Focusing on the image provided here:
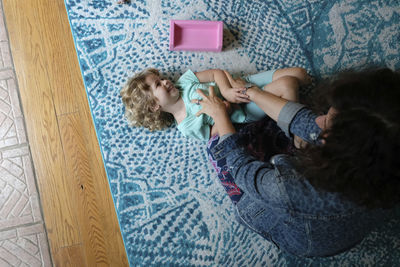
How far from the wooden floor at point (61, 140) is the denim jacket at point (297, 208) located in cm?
60

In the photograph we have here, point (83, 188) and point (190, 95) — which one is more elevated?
point (190, 95)

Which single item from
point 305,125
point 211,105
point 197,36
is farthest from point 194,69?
point 305,125

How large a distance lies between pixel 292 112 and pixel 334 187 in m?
0.37

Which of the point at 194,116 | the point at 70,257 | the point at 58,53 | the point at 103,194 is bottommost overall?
the point at 70,257

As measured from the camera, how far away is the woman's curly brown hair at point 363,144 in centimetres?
52

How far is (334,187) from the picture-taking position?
0.58 meters

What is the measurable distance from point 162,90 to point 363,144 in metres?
0.71

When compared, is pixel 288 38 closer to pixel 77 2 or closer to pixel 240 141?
pixel 240 141

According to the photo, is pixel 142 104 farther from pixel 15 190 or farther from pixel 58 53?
pixel 15 190

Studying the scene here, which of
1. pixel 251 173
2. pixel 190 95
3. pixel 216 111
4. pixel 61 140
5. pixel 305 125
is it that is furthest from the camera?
pixel 61 140

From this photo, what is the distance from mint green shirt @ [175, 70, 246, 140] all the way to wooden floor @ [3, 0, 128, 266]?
0.40m

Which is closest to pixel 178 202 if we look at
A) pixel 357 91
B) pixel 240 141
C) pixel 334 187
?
pixel 240 141

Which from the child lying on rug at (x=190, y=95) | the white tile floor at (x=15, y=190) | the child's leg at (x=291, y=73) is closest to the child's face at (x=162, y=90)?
the child lying on rug at (x=190, y=95)

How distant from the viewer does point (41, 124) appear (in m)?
1.21
